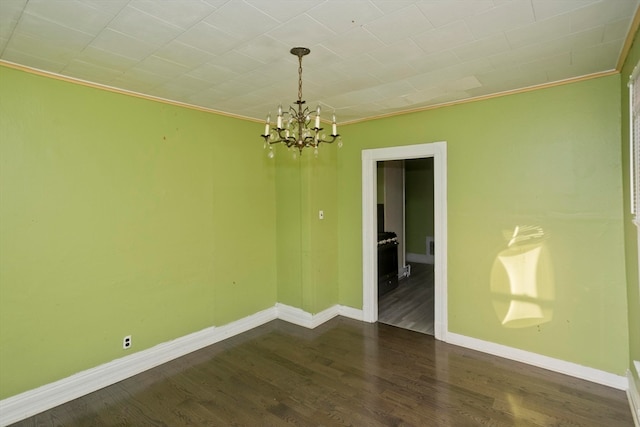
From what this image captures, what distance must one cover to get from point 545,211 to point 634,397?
1516 mm

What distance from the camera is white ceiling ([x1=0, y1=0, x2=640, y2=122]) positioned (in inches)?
67.3

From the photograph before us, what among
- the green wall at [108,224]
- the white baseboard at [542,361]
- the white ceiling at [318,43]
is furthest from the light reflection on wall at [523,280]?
the green wall at [108,224]

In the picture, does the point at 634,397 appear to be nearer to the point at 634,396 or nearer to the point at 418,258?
the point at 634,396

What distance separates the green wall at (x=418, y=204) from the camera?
7562mm

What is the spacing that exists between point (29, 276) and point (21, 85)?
145 cm

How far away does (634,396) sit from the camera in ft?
7.81

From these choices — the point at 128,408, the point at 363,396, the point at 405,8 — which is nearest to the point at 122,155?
the point at 128,408

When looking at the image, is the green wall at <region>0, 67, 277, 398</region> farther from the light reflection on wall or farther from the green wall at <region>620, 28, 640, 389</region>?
the green wall at <region>620, 28, 640, 389</region>

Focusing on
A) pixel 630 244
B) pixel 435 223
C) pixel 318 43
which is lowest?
pixel 630 244

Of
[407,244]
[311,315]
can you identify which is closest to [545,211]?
[311,315]

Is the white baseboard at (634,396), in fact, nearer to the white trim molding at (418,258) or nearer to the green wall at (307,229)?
the green wall at (307,229)

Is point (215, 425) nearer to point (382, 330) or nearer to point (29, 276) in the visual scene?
point (29, 276)

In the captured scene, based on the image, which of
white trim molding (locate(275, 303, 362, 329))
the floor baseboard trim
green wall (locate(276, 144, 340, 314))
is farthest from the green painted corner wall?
white trim molding (locate(275, 303, 362, 329))

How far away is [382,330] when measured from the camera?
394cm
